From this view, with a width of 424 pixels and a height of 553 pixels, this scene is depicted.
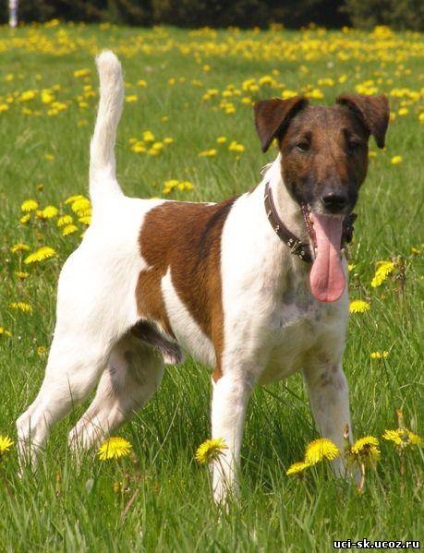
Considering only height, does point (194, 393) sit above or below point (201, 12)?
above

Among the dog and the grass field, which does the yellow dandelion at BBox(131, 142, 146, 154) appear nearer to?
the grass field

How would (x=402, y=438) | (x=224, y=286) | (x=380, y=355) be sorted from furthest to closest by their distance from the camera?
(x=380, y=355)
(x=224, y=286)
(x=402, y=438)

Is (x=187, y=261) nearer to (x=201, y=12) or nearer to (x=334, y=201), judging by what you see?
(x=334, y=201)

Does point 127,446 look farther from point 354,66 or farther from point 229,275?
point 354,66

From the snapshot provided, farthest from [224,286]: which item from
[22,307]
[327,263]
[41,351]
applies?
[22,307]

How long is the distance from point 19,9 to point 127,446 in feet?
106

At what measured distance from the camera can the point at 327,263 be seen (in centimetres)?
345

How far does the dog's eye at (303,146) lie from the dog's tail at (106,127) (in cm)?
123

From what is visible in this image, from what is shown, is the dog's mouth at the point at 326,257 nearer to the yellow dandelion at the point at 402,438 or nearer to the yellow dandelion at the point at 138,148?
the yellow dandelion at the point at 402,438

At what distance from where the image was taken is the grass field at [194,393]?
3.06 metres

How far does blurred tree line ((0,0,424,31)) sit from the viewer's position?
33.2 m

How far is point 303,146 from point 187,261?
29.2 inches

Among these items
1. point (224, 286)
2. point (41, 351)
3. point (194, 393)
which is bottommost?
point (41, 351)

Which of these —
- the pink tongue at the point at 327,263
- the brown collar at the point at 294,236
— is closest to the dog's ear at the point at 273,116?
the brown collar at the point at 294,236
